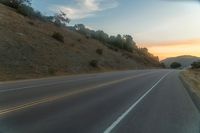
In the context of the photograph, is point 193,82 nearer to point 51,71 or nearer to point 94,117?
point 51,71

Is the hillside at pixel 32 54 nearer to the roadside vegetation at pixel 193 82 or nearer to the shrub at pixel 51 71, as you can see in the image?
the shrub at pixel 51 71

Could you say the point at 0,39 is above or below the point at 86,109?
above

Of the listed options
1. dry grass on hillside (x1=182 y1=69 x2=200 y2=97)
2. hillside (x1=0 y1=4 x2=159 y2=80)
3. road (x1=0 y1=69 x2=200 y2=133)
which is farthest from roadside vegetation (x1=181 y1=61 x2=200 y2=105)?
hillside (x1=0 y1=4 x2=159 y2=80)

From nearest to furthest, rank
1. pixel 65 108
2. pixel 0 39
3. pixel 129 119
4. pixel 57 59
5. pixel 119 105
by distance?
pixel 129 119
pixel 65 108
pixel 119 105
pixel 0 39
pixel 57 59

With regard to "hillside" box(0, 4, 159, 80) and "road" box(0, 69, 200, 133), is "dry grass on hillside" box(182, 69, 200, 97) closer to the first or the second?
"road" box(0, 69, 200, 133)

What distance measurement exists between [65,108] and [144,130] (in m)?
4.52

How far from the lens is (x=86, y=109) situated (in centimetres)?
1466

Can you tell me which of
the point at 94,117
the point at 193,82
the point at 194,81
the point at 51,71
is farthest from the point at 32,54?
the point at 94,117

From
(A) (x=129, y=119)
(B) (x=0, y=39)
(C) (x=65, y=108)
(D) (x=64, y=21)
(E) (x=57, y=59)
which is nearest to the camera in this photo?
(A) (x=129, y=119)

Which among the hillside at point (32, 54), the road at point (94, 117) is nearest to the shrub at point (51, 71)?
the hillside at point (32, 54)

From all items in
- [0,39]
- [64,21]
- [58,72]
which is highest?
[64,21]

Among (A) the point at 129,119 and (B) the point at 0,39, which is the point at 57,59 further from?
(A) the point at 129,119

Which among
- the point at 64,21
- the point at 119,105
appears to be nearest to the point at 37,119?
the point at 119,105

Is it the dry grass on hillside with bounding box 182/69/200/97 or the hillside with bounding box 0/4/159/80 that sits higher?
the hillside with bounding box 0/4/159/80
